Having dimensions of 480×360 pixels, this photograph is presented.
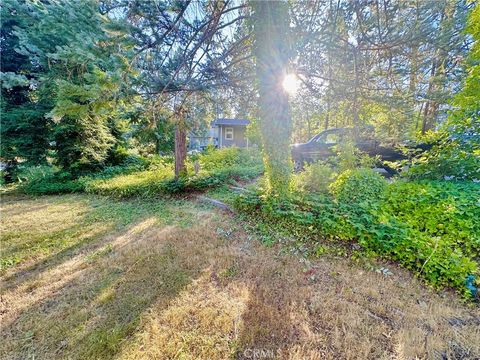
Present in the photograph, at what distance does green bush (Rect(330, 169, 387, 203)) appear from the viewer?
131 inches

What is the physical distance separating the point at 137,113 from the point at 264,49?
2.70 meters

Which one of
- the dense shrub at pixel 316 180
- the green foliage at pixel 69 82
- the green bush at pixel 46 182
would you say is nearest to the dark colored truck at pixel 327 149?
the dense shrub at pixel 316 180

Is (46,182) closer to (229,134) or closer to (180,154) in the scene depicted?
(180,154)

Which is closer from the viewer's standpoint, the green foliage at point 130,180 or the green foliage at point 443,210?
the green foliage at point 443,210

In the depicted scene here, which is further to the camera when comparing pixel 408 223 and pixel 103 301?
pixel 408 223

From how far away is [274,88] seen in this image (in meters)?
3.67

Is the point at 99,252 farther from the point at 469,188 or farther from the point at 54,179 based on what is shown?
the point at 54,179

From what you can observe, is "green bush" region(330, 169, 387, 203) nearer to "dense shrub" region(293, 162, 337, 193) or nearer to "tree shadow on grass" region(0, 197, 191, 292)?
"dense shrub" region(293, 162, 337, 193)

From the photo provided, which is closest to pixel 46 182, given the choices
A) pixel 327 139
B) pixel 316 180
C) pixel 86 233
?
pixel 86 233

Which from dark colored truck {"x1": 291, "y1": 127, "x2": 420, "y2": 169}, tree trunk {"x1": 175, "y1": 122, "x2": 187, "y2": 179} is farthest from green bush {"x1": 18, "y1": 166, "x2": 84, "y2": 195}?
dark colored truck {"x1": 291, "y1": 127, "x2": 420, "y2": 169}

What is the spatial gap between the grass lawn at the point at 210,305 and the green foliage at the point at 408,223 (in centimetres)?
29

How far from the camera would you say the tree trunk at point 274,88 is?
3367mm

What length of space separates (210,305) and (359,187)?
2973 millimetres

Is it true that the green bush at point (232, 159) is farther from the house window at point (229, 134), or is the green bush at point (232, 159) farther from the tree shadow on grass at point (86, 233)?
the house window at point (229, 134)
